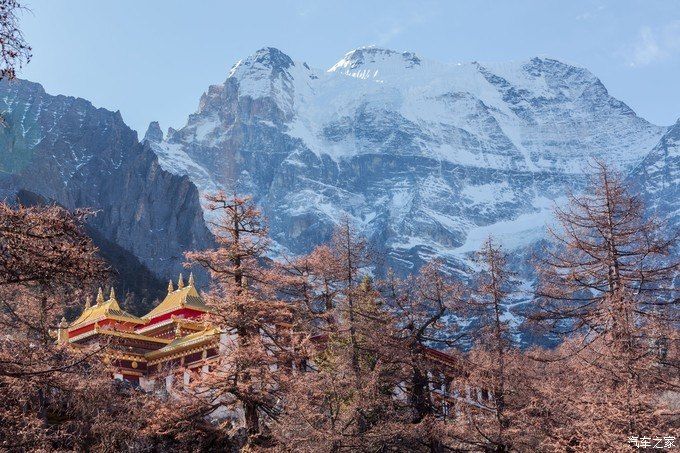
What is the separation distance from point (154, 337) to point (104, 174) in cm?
10324

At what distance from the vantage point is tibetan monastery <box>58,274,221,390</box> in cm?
3644

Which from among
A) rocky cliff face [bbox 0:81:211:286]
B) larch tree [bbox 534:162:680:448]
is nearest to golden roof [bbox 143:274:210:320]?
larch tree [bbox 534:162:680:448]

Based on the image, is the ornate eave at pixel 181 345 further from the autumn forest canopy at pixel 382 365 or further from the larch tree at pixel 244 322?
the larch tree at pixel 244 322

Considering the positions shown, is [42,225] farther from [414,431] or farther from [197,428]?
[414,431]

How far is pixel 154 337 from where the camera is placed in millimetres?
41812

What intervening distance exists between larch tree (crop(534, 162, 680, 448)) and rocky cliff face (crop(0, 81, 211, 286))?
109868mm

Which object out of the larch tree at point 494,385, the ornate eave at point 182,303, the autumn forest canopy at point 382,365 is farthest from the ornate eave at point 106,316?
the larch tree at point 494,385

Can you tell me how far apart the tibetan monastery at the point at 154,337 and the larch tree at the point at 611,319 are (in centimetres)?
1799

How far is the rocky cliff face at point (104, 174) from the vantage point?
409 feet

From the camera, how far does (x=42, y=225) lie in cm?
977

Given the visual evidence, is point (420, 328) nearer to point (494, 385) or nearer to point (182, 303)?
point (494, 385)

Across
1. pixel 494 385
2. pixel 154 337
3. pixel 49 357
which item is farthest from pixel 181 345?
pixel 49 357

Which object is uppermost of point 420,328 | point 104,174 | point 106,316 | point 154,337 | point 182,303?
point 104,174

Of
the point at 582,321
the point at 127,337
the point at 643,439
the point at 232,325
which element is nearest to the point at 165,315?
the point at 127,337
